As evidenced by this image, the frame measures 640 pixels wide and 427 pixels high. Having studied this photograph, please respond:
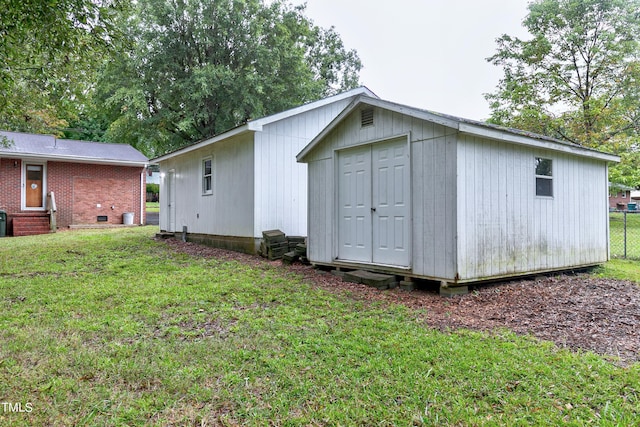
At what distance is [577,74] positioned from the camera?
18.0 m

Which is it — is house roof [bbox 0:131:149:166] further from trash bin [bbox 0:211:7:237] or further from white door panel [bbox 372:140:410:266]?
white door panel [bbox 372:140:410:266]

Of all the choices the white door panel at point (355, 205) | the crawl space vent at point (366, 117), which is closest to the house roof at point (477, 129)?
the crawl space vent at point (366, 117)

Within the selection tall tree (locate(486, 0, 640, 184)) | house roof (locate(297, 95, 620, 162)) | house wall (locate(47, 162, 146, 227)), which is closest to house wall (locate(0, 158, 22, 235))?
house wall (locate(47, 162, 146, 227))

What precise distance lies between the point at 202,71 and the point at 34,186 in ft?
27.4

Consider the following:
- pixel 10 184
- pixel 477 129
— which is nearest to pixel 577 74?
pixel 477 129

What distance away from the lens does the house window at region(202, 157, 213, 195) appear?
11086 millimetres

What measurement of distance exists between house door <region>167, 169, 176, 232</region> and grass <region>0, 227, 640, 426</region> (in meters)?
8.32

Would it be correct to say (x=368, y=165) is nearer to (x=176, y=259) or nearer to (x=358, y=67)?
(x=176, y=259)

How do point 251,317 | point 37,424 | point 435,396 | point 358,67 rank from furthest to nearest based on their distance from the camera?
point 358,67 → point 251,317 → point 435,396 → point 37,424

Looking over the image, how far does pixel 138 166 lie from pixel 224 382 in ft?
56.3

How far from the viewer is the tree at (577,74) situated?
1633cm

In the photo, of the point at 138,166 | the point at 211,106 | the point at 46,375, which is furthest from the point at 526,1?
the point at 46,375

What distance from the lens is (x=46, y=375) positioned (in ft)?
9.32

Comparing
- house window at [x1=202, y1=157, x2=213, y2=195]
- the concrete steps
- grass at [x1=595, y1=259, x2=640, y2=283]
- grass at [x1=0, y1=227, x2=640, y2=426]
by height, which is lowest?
grass at [x1=0, y1=227, x2=640, y2=426]
